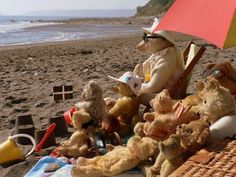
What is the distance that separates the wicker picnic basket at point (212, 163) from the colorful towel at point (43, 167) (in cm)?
127

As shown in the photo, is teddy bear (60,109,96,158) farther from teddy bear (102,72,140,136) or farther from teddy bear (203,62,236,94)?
teddy bear (203,62,236,94)

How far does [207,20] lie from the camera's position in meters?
3.19

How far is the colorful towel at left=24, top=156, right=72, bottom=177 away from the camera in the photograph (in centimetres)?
360

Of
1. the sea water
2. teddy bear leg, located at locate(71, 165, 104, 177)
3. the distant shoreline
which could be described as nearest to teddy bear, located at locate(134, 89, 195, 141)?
teddy bear leg, located at locate(71, 165, 104, 177)

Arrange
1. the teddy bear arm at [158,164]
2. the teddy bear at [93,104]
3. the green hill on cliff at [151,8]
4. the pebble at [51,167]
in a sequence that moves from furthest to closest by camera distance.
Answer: the green hill on cliff at [151,8] < the teddy bear at [93,104] < the pebble at [51,167] < the teddy bear arm at [158,164]

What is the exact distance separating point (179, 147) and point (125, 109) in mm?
1494

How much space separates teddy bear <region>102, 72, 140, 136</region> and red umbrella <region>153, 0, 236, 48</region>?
79 cm

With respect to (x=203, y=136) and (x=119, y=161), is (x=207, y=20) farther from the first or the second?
(x=119, y=161)

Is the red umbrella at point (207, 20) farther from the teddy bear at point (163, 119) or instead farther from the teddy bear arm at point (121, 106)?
the teddy bear arm at point (121, 106)

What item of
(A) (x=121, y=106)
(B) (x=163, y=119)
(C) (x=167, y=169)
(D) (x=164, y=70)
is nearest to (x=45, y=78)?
(A) (x=121, y=106)

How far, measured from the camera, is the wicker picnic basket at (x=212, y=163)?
245 centimetres

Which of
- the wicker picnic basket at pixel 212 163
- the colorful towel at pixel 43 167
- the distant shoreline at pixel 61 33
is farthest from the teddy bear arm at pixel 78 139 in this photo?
the distant shoreline at pixel 61 33

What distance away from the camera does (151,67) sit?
4.62 metres

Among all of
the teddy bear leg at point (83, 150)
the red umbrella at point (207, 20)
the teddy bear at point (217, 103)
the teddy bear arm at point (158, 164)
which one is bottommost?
the teddy bear leg at point (83, 150)
